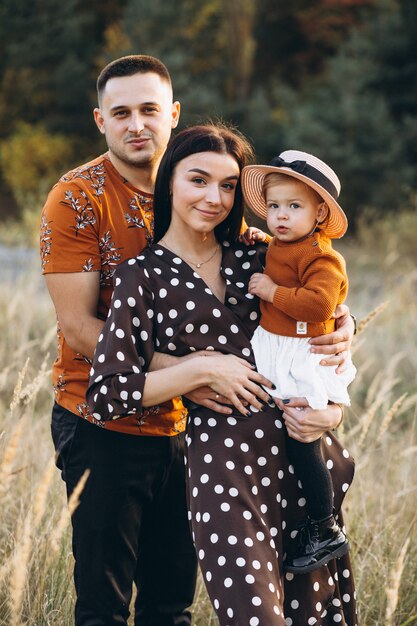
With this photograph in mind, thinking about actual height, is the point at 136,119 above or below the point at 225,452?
above

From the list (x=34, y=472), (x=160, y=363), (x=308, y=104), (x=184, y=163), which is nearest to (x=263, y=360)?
(x=160, y=363)

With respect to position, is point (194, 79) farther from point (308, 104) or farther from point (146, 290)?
point (146, 290)

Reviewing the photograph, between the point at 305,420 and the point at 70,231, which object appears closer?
the point at 305,420

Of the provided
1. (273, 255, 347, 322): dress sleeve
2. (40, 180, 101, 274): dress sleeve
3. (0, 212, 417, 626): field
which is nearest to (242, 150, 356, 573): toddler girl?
(273, 255, 347, 322): dress sleeve

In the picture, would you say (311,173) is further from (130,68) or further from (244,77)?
(244,77)

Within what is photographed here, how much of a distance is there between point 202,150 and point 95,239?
1.54 feet

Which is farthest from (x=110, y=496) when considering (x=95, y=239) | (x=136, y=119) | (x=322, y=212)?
(x=136, y=119)

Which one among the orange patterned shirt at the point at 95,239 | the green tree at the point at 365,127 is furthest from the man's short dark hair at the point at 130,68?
the green tree at the point at 365,127

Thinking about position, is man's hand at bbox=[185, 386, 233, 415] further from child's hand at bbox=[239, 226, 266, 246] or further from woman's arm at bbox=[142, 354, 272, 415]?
child's hand at bbox=[239, 226, 266, 246]

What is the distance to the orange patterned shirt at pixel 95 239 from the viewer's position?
2.70 meters

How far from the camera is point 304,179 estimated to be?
8.14 feet

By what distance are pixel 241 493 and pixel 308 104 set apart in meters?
16.7

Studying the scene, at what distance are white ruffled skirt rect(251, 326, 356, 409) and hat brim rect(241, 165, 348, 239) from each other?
1.26ft

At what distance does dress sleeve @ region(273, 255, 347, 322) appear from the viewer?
2467 mm
